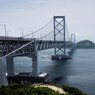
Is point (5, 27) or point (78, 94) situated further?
point (5, 27)

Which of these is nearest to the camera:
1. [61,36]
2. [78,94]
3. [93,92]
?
[78,94]

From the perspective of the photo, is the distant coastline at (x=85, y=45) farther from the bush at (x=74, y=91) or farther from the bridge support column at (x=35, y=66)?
the bush at (x=74, y=91)

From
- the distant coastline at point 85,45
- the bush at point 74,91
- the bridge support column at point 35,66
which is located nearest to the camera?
the bush at point 74,91

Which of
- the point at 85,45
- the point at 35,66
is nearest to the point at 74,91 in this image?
the point at 35,66

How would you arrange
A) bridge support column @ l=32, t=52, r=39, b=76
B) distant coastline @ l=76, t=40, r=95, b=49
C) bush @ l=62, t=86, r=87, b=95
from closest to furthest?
bush @ l=62, t=86, r=87, b=95, bridge support column @ l=32, t=52, r=39, b=76, distant coastline @ l=76, t=40, r=95, b=49

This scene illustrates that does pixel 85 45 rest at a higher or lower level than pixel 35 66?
higher

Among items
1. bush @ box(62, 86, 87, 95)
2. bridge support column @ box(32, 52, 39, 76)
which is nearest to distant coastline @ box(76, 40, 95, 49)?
bridge support column @ box(32, 52, 39, 76)

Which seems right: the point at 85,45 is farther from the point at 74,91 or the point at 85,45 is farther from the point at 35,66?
the point at 74,91

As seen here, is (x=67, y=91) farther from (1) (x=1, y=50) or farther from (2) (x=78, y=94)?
(1) (x=1, y=50)

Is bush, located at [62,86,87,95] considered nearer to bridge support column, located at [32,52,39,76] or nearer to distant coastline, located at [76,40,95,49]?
bridge support column, located at [32,52,39,76]

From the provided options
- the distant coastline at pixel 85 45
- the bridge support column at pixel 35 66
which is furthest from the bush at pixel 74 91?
the distant coastline at pixel 85 45

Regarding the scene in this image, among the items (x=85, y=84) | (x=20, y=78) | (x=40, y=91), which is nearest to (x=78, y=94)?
(x=40, y=91)
